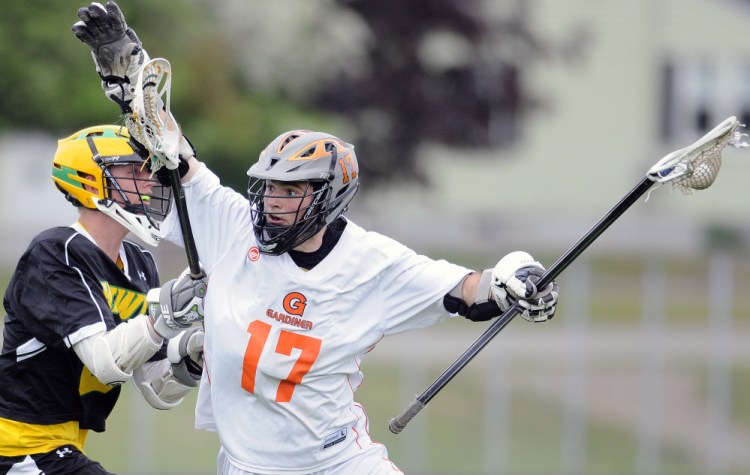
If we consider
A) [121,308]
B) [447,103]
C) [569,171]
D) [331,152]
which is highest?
[331,152]

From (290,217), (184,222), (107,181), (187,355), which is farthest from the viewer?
(187,355)

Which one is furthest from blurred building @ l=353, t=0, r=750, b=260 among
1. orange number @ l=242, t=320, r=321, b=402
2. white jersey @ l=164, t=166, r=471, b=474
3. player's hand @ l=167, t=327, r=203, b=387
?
orange number @ l=242, t=320, r=321, b=402

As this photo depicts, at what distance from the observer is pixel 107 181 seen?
520 cm

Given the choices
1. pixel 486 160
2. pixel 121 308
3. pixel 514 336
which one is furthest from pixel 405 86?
pixel 121 308

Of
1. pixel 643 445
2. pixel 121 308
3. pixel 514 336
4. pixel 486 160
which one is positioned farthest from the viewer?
pixel 486 160

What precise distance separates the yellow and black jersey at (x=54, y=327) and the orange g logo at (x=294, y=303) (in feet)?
2.39

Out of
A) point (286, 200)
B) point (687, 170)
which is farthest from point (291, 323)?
point (687, 170)

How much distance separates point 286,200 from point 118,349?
847mm

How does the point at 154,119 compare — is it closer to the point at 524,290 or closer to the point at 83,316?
the point at 83,316

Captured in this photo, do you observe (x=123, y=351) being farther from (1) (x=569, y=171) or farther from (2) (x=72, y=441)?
(1) (x=569, y=171)

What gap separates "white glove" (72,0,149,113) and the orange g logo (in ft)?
3.06

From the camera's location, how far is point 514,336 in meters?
15.3

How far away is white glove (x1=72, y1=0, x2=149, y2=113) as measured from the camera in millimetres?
4715

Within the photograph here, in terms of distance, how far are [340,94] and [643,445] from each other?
1234 cm
